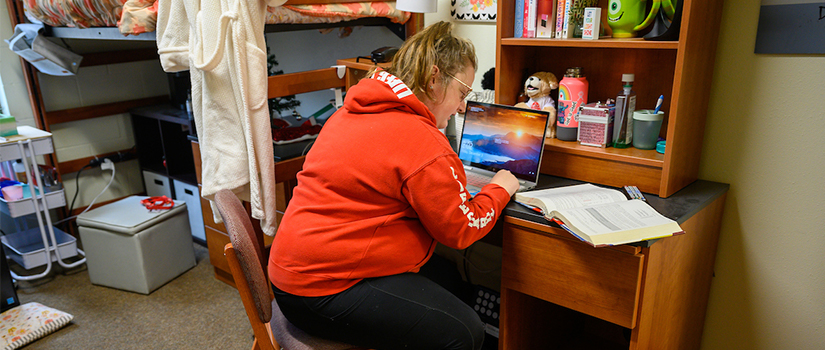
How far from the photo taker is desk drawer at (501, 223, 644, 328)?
1253 mm

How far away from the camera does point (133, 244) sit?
7.57 ft

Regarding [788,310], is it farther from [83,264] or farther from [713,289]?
[83,264]

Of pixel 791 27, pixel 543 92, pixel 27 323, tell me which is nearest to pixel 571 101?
pixel 543 92

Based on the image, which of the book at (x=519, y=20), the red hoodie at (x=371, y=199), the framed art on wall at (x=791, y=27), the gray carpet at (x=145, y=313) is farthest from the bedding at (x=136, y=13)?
the framed art on wall at (x=791, y=27)

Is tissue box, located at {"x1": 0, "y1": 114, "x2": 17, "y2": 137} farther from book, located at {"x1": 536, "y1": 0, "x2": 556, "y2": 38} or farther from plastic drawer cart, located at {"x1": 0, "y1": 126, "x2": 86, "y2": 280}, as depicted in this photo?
book, located at {"x1": 536, "y1": 0, "x2": 556, "y2": 38}

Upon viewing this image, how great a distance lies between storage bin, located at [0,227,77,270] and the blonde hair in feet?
6.79

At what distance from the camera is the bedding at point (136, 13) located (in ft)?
6.07

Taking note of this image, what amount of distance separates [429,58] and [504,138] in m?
0.41

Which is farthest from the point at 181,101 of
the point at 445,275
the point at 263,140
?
the point at 445,275

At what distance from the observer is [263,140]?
1699 mm

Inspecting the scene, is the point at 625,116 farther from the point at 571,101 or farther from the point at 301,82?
the point at 301,82

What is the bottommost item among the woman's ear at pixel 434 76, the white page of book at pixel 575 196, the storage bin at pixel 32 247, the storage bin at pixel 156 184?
the storage bin at pixel 32 247

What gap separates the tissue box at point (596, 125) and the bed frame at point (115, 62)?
0.96m

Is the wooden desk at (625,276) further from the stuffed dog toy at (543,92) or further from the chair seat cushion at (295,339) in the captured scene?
the chair seat cushion at (295,339)
